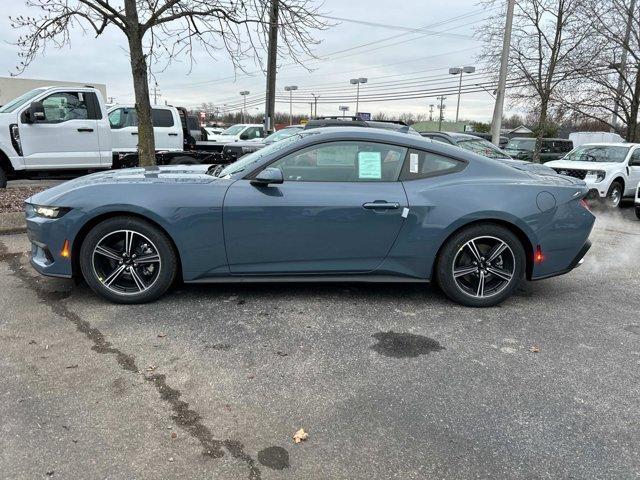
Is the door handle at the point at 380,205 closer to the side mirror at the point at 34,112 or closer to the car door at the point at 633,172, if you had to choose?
the side mirror at the point at 34,112

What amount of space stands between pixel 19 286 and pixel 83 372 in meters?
2.04

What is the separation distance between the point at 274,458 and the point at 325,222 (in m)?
2.06

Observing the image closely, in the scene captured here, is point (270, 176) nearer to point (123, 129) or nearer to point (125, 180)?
point (125, 180)

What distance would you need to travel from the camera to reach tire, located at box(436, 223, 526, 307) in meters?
4.25

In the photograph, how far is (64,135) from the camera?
9430 mm

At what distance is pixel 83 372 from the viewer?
3.10m

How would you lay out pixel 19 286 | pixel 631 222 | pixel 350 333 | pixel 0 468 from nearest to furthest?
pixel 0 468 < pixel 350 333 < pixel 19 286 < pixel 631 222

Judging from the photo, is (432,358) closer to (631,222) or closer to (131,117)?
(631,222)

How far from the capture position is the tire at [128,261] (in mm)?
4012

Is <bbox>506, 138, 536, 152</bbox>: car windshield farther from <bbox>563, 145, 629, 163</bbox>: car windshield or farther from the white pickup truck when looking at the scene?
the white pickup truck

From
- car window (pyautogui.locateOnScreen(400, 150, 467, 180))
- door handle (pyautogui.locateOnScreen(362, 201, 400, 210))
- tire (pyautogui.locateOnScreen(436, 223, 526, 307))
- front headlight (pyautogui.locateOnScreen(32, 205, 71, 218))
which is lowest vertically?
tire (pyautogui.locateOnScreen(436, 223, 526, 307))

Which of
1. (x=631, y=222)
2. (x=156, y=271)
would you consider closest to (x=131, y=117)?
(x=156, y=271)

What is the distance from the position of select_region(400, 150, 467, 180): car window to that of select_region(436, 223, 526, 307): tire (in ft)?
1.79

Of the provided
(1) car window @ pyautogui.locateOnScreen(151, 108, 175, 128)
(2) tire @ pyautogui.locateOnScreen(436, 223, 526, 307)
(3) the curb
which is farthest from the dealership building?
(2) tire @ pyautogui.locateOnScreen(436, 223, 526, 307)
